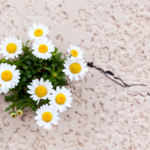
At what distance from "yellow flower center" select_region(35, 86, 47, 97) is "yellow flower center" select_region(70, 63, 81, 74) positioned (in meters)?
0.12

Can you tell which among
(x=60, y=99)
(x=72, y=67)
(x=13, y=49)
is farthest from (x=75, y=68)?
(x=13, y=49)

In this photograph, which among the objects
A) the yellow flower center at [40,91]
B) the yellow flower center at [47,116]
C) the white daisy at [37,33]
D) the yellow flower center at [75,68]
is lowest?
the yellow flower center at [47,116]

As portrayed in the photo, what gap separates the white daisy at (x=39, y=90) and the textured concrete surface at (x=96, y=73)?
0.15 m

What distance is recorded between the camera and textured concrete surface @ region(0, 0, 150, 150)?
0.80 metres

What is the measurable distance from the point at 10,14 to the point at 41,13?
130mm

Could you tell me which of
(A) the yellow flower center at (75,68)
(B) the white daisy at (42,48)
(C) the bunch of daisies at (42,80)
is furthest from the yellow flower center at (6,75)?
(A) the yellow flower center at (75,68)

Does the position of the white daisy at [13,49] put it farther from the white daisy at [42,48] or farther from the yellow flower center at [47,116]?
the yellow flower center at [47,116]

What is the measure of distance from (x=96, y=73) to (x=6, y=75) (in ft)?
1.25

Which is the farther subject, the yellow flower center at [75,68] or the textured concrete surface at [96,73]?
the textured concrete surface at [96,73]

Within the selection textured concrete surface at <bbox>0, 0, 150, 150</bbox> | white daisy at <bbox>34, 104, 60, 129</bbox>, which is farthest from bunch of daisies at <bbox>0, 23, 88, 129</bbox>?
textured concrete surface at <bbox>0, 0, 150, 150</bbox>

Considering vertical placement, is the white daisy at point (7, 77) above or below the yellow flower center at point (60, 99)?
above

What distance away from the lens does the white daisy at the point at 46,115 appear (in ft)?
2.24

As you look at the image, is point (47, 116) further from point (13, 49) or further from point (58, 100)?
point (13, 49)

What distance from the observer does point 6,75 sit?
0.63 meters
